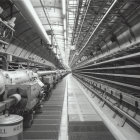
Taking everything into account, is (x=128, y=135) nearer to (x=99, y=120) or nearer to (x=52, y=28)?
(x=99, y=120)

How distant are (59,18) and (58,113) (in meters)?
4.50

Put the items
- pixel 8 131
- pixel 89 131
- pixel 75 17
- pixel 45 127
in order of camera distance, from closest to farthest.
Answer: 1. pixel 8 131
2. pixel 89 131
3. pixel 45 127
4. pixel 75 17

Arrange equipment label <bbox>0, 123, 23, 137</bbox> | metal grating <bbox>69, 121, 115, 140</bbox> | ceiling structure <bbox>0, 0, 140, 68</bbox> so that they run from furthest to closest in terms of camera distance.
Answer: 1. ceiling structure <bbox>0, 0, 140, 68</bbox>
2. metal grating <bbox>69, 121, 115, 140</bbox>
3. equipment label <bbox>0, 123, 23, 137</bbox>

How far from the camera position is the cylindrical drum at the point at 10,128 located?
2209mm

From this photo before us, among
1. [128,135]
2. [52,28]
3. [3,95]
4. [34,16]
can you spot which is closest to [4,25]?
[34,16]

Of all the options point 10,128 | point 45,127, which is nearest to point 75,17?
point 45,127

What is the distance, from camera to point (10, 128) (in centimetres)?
223

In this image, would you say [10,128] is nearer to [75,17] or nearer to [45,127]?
[45,127]

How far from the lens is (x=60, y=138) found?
131 inches

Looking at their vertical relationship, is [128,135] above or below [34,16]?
below

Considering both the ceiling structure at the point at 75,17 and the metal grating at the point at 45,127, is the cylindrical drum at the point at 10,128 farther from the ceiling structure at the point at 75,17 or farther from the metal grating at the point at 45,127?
the ceiling structure at the point at 75,17

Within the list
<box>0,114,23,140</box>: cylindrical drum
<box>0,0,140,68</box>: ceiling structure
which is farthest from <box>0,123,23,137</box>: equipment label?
<box>0,0,140,68</box>: ceiling structure

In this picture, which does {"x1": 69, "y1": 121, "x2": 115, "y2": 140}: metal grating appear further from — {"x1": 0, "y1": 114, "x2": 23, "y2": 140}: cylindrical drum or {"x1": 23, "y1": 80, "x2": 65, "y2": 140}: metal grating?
{"x1": 0, "y1": 114, "x2": 23, "y2": 140}: cylindrical drum

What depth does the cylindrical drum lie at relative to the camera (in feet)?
7.25
